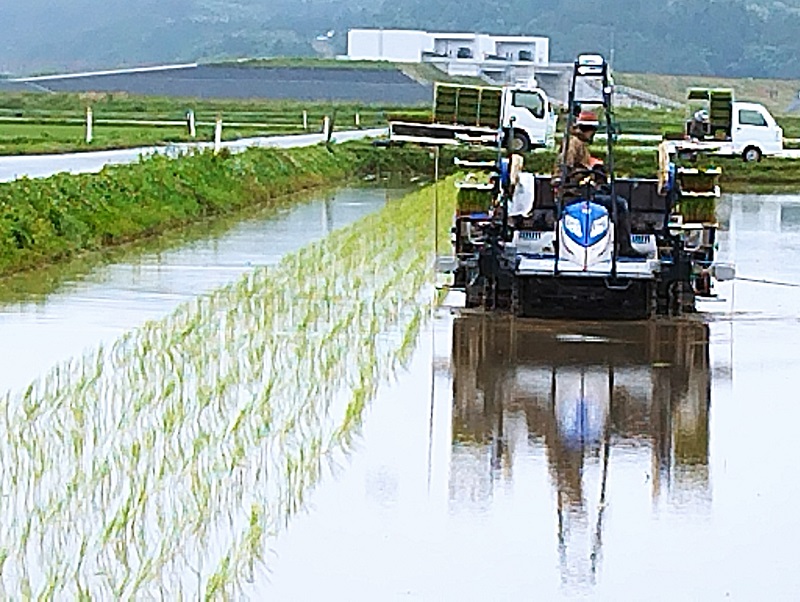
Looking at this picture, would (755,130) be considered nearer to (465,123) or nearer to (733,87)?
(465,123)

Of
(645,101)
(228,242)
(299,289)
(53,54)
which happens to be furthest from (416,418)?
(53,54)

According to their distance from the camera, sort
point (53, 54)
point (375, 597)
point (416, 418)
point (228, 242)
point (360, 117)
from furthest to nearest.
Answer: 1. point (53, 54)
2. point (360, 117)
3. point (228, 242)
4. point (416, 418)
5. point (375, 597)

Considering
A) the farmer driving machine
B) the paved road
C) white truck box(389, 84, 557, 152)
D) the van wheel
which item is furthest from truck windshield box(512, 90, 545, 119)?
the farmer driving machine

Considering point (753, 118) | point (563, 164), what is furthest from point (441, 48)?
point (563, 164)

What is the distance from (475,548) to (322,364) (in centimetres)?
381

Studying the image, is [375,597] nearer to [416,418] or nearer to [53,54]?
[416,418]

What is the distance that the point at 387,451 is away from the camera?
8.48 meters

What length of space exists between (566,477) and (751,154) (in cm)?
3138

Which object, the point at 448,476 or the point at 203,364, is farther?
the point at 203,364

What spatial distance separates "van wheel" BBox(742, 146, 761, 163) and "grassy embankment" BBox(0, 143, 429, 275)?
10783 millimetres

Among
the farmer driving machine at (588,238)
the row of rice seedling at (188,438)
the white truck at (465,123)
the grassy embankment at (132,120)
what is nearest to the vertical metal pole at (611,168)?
the farmer driving machine at (588,238)

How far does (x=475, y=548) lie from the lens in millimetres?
6871

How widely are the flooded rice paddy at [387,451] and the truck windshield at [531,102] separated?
24.8 meters

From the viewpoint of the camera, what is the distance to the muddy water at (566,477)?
6527 mm
